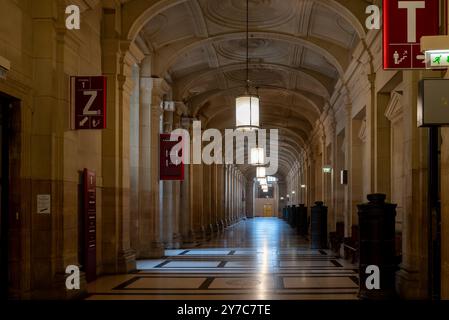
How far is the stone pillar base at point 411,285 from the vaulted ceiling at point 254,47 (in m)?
6.29

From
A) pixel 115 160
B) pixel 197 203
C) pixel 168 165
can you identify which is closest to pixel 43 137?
pixel 115 160

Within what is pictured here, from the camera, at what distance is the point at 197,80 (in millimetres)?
21688

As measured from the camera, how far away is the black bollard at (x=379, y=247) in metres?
9.04

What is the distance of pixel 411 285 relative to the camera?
29.9ft

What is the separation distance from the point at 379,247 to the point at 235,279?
3721mm

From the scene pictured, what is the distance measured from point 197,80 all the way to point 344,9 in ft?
29.6

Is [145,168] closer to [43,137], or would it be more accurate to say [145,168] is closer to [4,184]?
[43,137]

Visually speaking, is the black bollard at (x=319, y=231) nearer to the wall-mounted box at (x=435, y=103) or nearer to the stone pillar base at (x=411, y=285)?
the stone pillar base at (x=411, y=285)

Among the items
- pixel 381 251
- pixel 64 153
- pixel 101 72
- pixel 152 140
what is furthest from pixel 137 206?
pixel 381 251

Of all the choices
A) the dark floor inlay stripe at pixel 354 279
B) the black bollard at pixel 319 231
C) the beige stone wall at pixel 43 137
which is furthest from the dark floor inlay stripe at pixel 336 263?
the beige stone wall at pixel 43 137

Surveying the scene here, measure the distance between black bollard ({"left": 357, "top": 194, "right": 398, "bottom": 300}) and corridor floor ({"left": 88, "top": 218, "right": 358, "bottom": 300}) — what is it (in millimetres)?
696

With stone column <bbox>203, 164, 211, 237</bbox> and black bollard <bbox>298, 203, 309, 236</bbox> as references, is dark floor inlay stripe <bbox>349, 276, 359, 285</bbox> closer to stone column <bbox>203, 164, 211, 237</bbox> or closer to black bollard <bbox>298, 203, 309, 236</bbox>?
stone column <bbox>203, 164, 211, 237</bbox>

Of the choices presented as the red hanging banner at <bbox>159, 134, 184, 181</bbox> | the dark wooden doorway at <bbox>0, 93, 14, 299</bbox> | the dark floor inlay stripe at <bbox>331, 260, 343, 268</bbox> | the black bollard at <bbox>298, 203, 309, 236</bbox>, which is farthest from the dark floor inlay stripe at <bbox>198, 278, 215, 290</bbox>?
the black bollard at <bbox>298, 203, 309, 236</bbox>
